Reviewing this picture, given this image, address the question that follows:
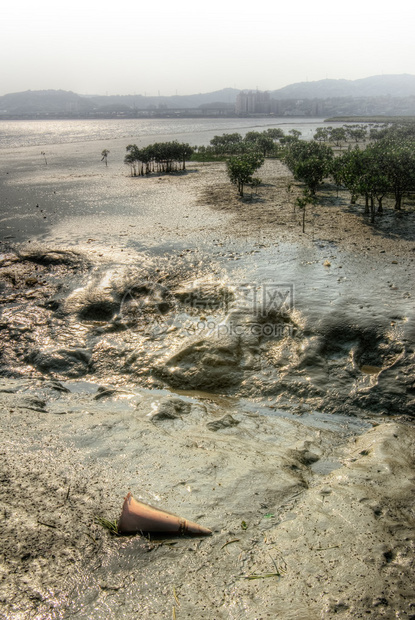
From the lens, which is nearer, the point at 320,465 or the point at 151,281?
the point at 320,465

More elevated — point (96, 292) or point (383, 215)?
point (383, 215)

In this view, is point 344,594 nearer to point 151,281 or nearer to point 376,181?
point 151,281

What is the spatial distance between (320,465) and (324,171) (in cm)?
2498

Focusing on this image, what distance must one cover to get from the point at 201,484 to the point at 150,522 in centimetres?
131

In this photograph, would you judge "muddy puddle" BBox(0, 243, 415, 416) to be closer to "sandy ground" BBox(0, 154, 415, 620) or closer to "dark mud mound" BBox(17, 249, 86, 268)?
"sandy ground" BBox(0, 154, 415, 620)

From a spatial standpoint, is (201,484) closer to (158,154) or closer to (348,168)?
(348,168)

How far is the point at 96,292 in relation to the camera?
15258mm

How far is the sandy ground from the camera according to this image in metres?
4.59

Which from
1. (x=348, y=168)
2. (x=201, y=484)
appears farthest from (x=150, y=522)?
(x=348, y=168)

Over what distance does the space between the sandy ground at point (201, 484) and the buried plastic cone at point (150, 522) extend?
11 centimetres

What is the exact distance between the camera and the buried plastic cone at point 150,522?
5270mm

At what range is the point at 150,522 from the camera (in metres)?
5.25

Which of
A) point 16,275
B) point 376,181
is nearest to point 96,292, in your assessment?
point 16,275

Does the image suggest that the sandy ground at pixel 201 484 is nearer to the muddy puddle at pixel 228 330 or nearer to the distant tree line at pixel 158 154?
the muddy puddle at pixel 228 330
